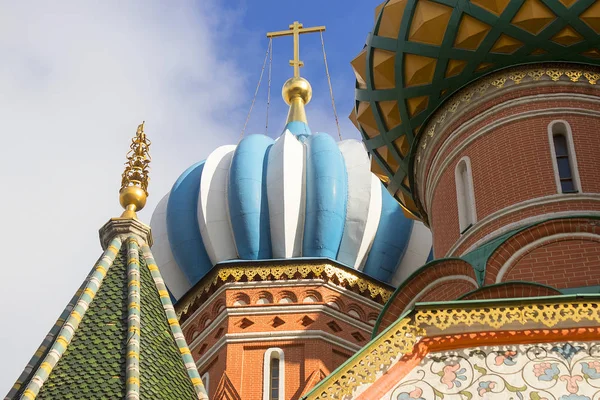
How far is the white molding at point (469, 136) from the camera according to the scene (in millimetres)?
10883

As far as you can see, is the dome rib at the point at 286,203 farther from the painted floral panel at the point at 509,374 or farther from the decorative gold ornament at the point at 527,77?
the painted floral panel at the point at 509,374

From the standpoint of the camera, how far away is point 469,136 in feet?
36.3

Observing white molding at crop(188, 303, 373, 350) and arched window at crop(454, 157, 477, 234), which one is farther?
white molding at crop(188, 303, 373, 350)

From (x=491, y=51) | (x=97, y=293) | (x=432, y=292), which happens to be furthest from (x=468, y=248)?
(x=97, y=293)

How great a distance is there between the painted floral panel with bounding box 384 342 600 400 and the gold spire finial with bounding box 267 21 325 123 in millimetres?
11039

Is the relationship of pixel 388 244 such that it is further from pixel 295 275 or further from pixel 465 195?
pixel 465 195

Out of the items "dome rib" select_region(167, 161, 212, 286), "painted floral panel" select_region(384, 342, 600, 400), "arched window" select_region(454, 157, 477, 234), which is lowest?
"painted floral panel" select_region(384, 342, 600, 400)

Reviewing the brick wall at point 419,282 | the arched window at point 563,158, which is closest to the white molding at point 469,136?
the arched window at point 563,158

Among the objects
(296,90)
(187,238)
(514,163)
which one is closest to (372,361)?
(514,163)

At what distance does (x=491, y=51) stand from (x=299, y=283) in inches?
191

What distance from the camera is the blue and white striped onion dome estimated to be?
50.2ft

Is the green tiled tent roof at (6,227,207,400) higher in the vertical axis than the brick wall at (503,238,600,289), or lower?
lower

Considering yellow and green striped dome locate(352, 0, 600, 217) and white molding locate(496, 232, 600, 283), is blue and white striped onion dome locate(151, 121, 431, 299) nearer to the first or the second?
yellow and green striped dome locate(352, 0, 600, 217)

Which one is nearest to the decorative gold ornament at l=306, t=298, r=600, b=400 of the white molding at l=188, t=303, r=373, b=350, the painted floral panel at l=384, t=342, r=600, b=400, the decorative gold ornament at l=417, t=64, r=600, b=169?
the painted floral panel at l=384, t=342, r=600, b=400
